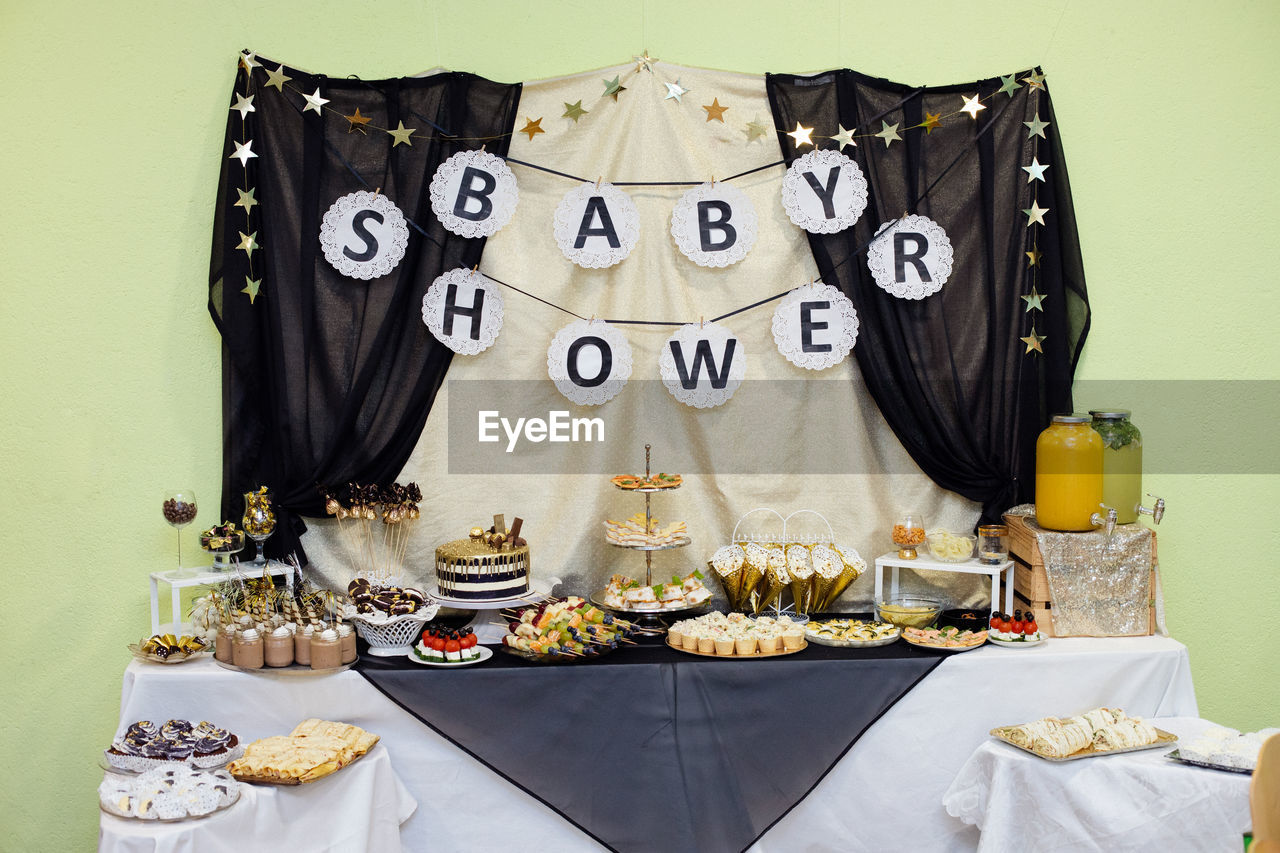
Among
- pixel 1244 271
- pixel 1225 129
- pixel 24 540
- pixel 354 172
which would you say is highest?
pixel 1225 129

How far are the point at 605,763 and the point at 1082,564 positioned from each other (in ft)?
5.59

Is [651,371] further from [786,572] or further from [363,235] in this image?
[363,235]

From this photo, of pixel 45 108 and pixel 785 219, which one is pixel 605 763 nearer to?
pixel 785 219

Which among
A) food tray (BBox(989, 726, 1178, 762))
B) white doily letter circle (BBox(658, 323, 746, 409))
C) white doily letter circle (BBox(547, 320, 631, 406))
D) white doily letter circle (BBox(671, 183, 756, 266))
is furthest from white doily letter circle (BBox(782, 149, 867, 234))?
food tray (BBox(989, 726, 1178, 762))

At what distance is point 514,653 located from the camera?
3248 millimetres

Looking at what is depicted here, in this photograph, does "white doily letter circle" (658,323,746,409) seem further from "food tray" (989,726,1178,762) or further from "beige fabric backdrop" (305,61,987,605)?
"food tray" (989,726,1178,762)

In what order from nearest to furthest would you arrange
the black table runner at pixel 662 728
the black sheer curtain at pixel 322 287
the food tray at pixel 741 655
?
the black table runner at pixel 662 728
the food tray at pixel 741 655
the black sheer curtain at pixel 322 287

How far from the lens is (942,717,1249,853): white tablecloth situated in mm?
2768

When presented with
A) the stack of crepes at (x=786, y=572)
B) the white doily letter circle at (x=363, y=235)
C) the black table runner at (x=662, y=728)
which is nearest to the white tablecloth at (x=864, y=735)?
the black table runner at (x=662, y=728)

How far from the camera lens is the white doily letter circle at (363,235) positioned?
11.6 feet

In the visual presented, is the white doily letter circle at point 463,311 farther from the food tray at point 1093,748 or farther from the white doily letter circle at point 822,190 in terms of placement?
the food tray at point 1093,748

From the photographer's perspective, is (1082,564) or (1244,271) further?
(1244,271)

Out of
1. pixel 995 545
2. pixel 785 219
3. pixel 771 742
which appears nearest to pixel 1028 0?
pixel 785 219

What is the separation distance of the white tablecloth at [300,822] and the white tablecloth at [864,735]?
0.47 feet
